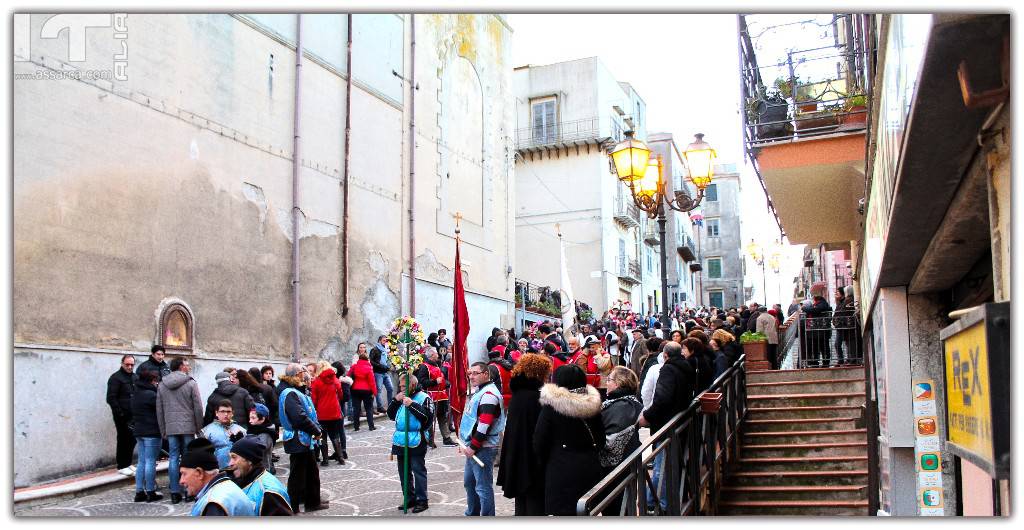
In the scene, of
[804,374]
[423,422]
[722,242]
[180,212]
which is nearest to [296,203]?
[180,212]

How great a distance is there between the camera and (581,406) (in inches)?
259

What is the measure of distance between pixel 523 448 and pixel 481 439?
1.31 m

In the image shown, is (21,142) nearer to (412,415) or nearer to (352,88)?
(412,415)

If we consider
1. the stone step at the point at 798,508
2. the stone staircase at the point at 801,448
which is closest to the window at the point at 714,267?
the stone staircase at the point at 801,448

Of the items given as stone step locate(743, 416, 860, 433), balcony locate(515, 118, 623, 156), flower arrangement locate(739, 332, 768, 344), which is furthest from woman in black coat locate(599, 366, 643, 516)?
balcony locate(515, 118, 623, 156)

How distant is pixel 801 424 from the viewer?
13492 millimetres

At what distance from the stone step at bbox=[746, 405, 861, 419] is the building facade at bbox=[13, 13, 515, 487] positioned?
28.7ft

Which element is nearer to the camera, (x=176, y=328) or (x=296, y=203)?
(x=176, y=328)

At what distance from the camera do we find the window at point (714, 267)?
227 feet

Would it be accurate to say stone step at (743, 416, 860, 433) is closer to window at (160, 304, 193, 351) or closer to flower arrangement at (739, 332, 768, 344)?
flower arrangement at (739, 332, 768, 344)

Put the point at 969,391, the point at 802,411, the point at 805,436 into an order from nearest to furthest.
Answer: the point at 969,391, the point at 805,436, the point at 802,411

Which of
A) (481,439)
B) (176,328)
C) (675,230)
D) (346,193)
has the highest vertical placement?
(675,230)

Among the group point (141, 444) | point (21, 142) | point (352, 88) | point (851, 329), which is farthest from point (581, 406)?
point (352, 88)

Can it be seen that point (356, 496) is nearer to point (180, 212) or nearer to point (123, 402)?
point (123, 402)
